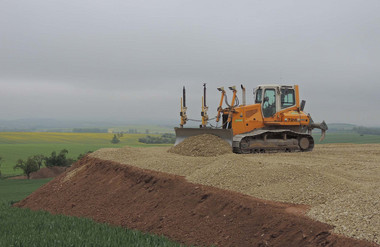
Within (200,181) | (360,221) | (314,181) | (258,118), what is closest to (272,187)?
(314,181)

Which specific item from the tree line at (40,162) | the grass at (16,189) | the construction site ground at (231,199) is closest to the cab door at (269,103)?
the construction site ground at (231,199)

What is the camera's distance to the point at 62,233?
7758mm

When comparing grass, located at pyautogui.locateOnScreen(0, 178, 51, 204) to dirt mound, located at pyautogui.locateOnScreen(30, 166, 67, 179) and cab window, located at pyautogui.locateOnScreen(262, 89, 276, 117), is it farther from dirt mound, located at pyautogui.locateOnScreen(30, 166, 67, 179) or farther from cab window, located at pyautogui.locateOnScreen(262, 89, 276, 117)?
cab window, located at pyautogui.locateOnScreen(262, 89, 276, 117)

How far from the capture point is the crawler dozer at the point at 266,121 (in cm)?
1589

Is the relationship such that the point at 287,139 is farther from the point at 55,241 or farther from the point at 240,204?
the point at 55,241

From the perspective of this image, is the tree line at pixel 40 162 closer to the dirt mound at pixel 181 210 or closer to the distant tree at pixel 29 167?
the distant tree at pixel 29 167

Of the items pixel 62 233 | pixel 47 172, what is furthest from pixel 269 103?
pixel 47 172

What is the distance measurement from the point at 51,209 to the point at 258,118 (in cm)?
948

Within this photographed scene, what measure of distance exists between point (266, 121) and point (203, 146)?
11.6 feet

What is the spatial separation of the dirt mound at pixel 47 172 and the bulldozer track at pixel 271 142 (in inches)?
670

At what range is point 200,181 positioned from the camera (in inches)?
386

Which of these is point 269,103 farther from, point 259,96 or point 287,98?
point 287,98

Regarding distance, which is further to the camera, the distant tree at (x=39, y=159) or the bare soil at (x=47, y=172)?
the distant tree at (x=39, y=159)

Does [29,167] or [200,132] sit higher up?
[200,132]
